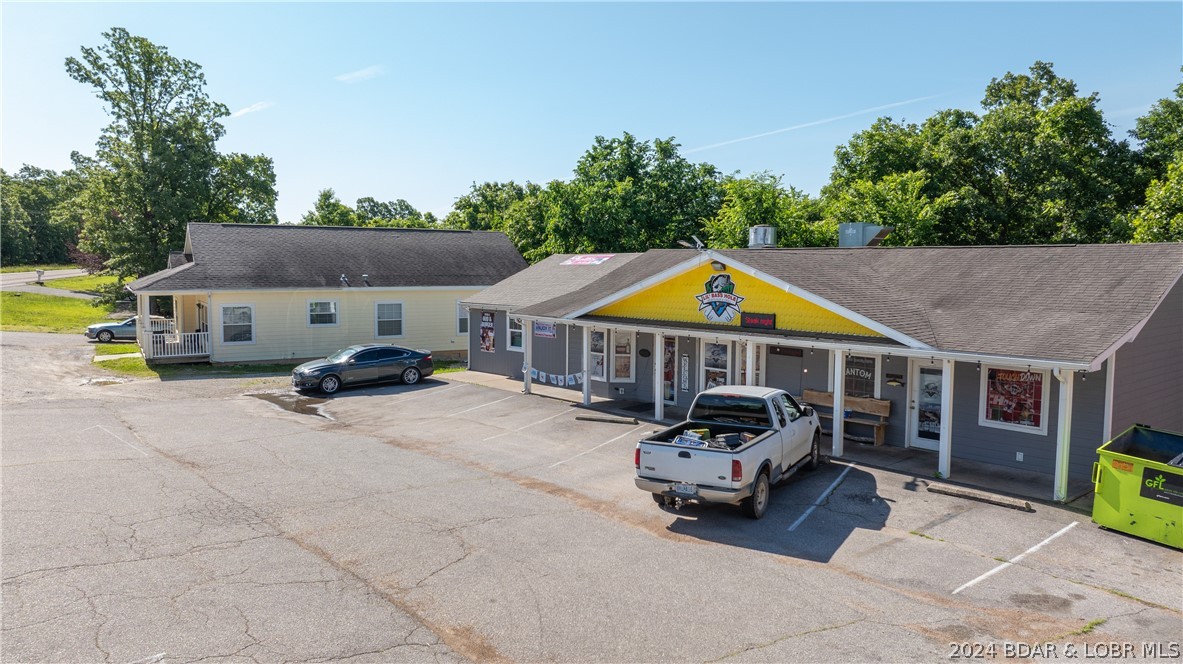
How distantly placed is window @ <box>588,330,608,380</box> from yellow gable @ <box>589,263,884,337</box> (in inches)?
89.4

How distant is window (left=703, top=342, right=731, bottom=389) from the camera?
63.0 feet

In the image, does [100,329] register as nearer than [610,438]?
No

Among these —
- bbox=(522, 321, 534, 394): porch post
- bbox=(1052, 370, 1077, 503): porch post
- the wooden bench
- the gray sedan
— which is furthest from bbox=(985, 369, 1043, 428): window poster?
the gray sedan

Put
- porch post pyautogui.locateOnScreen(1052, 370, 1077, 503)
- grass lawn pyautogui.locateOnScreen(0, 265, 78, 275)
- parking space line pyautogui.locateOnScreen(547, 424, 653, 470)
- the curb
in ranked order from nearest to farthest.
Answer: the curb, porch post pyautogui.locateOnScreen(1052, 370, 1077, 503), parking space line pyautogui.locateOnScreen(547, 424, 653, 470), grass lawn pyautogui.locateOnScreen(0, 265, 78, 275)

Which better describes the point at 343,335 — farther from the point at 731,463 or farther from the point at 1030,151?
the point at 1030,151

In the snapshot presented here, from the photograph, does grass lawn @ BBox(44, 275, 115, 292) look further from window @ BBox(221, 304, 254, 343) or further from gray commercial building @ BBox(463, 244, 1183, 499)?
gray commercial building @ BBox(463, 244, 1183, 499)

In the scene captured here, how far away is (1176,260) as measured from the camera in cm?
1415

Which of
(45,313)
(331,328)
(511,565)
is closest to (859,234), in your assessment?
(511,565)

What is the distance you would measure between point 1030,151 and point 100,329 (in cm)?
4489

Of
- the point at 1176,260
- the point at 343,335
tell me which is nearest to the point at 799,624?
the point at 1176,260

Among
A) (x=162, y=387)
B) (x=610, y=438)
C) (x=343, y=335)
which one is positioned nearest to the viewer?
(x=610, y=438)

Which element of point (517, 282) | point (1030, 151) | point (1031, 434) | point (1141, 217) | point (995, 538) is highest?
point (1030, 151)

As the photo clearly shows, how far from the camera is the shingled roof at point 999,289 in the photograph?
12758 millimetres

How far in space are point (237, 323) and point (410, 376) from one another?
9129 mm
